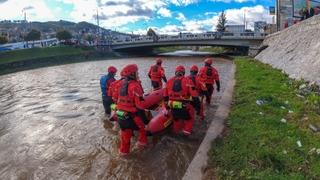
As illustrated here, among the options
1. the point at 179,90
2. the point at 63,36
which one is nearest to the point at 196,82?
the point at 179,90

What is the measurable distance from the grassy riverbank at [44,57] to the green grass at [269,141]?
130 feet

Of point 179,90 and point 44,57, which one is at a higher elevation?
point 44,57

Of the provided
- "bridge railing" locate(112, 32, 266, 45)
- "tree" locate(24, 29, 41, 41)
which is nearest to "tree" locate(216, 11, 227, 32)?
"bridge railing" locate(112, 32, 266, 45)

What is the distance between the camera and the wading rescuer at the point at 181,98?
10.3m

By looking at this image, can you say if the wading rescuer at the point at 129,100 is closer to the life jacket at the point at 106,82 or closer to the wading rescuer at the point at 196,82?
the wading rescuer at the point at 196,82

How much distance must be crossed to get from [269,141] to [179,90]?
295 centimetres

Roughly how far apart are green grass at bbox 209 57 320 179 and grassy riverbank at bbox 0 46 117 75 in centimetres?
3959

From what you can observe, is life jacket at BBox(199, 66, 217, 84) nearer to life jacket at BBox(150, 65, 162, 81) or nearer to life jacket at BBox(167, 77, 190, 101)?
life jacket at BBox(150, 65, 162, 81)

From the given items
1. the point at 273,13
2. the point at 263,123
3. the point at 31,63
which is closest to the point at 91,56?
the point at 31,63

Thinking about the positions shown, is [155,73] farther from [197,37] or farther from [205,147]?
[197,37]

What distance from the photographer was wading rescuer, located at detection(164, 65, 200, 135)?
10.3m

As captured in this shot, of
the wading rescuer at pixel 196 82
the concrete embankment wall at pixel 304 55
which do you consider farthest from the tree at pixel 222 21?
the wading rescuer at pixel 196 82

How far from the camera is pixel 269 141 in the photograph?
845 cm

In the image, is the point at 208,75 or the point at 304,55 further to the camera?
the point at 304,55
